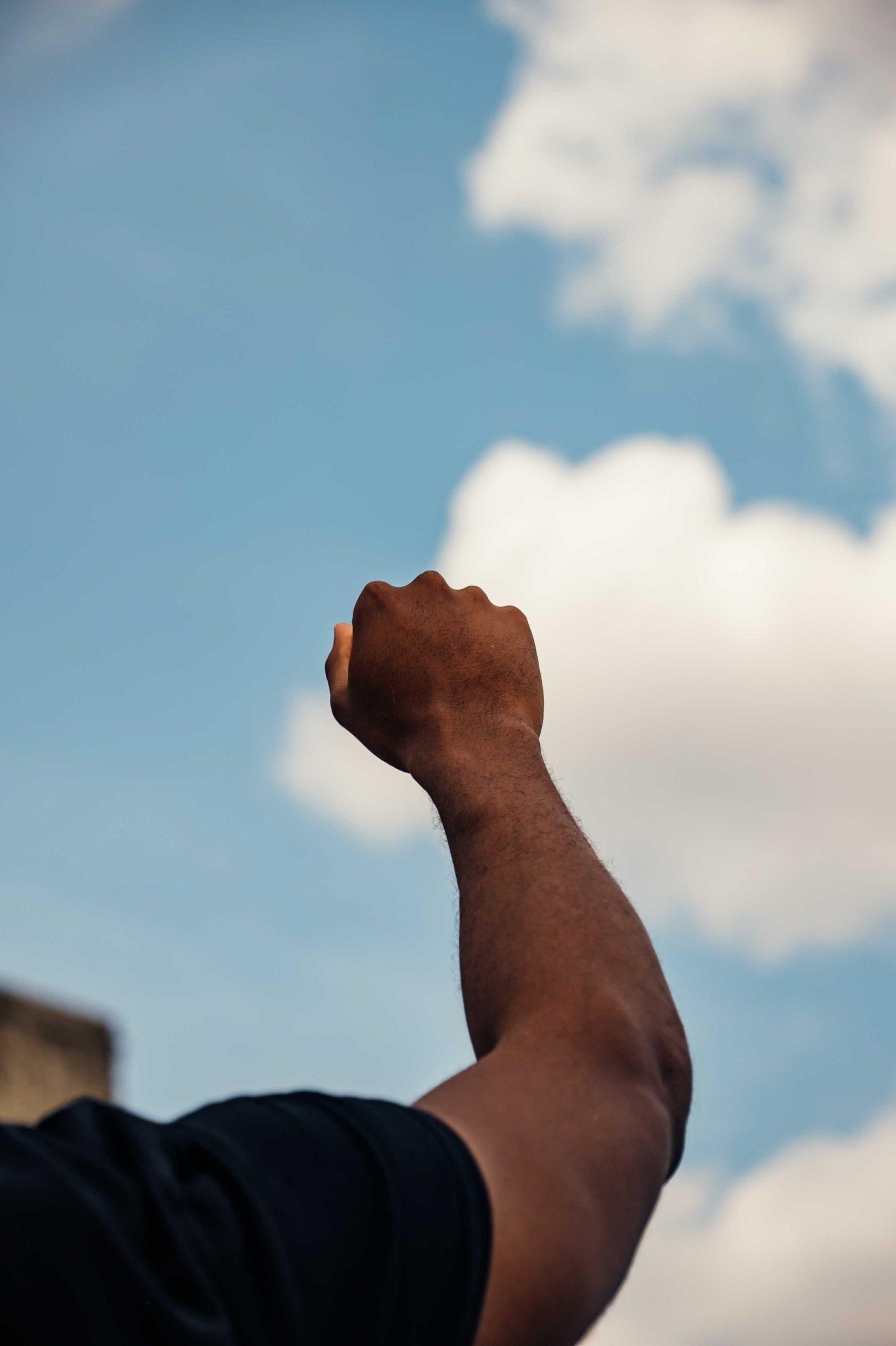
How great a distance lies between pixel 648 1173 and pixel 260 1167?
0.45 m

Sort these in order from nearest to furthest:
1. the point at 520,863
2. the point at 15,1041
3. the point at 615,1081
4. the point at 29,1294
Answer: the point at 29,1294
the point at 615,1081
the point at 520,863
the point at 15,1041

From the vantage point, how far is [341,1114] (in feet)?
4.15

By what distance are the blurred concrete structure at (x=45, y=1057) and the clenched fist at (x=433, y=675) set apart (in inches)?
29.7

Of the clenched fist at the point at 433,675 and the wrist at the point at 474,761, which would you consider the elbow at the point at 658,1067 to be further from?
the clenched fist at the point at 433,675

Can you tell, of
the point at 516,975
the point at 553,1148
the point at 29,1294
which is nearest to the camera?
the point at 29,1294

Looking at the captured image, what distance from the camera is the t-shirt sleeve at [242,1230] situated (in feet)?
3.47

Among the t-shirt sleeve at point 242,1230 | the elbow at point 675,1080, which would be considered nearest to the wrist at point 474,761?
the elbow at point 675,1080

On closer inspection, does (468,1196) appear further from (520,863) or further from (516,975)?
(520,863)

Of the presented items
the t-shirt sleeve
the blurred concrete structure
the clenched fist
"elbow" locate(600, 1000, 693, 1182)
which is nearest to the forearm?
"elbow" locate(600, 1000, 693, 1182)

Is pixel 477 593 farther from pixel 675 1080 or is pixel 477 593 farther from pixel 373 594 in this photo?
pixel 675 1080

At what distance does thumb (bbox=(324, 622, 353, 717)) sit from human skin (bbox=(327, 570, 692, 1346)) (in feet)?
2.33

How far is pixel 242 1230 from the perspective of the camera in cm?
114

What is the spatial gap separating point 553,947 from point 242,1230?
1.75 feet

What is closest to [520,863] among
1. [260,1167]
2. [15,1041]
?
[260,1167]
